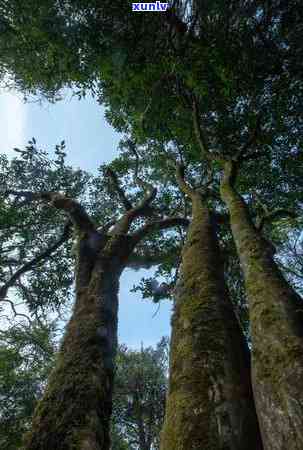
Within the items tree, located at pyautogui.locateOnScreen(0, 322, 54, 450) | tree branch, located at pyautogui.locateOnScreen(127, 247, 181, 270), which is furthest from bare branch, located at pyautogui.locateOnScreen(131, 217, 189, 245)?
tree, located at pyautogui.locateOnScreen(0, 322, 54, 450)

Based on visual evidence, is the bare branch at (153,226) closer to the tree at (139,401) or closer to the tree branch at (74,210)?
the tree branch at (74,210)

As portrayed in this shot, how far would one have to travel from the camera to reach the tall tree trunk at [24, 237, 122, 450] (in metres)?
2.49

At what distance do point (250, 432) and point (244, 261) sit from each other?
6.14 feet

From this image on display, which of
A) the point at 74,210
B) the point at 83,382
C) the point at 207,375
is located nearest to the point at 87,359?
the point at 83,382

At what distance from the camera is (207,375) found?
6.54ft

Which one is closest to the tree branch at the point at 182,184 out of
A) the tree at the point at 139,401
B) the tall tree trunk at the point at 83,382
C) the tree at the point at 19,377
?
the tall tree trunk at the point at 83,382

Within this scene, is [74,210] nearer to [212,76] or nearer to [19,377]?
[212,76]

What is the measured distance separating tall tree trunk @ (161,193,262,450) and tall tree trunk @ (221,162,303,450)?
0.16 meters

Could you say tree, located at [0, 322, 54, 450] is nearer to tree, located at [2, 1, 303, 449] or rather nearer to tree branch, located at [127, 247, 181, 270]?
tree branch, located at [127, 247, 181, 270]

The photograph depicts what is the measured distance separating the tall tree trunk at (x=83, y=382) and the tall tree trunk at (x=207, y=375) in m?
1.00

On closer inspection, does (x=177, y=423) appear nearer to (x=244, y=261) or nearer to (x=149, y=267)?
(x=244, y=261)

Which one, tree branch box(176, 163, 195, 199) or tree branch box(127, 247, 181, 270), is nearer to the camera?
tree branch box(176, 163, 195, 199)

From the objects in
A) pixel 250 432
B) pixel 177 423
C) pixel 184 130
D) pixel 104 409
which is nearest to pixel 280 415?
pixel 250 432

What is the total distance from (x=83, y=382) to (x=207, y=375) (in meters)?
1.54
